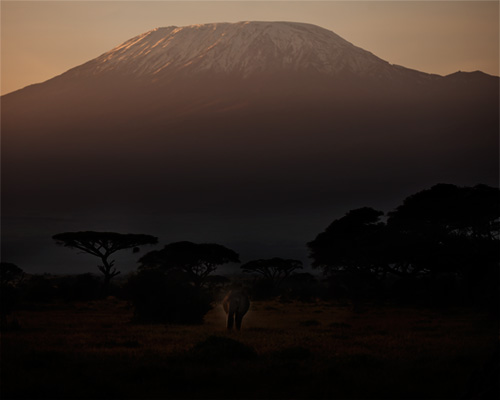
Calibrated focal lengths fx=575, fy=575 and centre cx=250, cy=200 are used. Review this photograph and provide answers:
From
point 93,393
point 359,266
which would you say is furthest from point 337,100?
point 93,393

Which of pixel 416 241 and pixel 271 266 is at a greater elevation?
pixel 416 241

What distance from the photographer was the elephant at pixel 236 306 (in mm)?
22797

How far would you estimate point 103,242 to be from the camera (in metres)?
56.0

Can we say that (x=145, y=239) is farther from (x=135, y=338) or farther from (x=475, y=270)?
(x=135, y=338)

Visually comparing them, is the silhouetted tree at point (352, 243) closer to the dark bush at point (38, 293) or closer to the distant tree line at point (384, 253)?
the distant tree line at point (384, 253)

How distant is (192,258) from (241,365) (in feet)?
148

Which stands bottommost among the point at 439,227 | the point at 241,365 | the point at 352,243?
the point at 241,365

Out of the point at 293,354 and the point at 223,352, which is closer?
the point at 223,352

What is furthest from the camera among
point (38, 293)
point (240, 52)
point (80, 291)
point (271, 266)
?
point (240, 52)

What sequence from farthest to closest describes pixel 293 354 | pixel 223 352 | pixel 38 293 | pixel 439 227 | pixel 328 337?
pixel 38 293 → pixel 439 227 → pixel 328 337 → pixel 293 354 → pixel 223 352

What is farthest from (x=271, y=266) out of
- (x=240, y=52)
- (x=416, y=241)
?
(x=240, y=52)

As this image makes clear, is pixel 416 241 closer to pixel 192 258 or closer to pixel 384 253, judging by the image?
pixel 384 253

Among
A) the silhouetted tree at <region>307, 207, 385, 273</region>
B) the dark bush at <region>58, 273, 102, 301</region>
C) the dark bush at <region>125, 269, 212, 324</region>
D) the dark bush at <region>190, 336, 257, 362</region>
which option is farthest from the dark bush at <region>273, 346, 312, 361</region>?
the dark bush at <region>58, 273, 102, 301</region>

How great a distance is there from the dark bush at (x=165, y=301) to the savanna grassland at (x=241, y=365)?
5.63 metres
